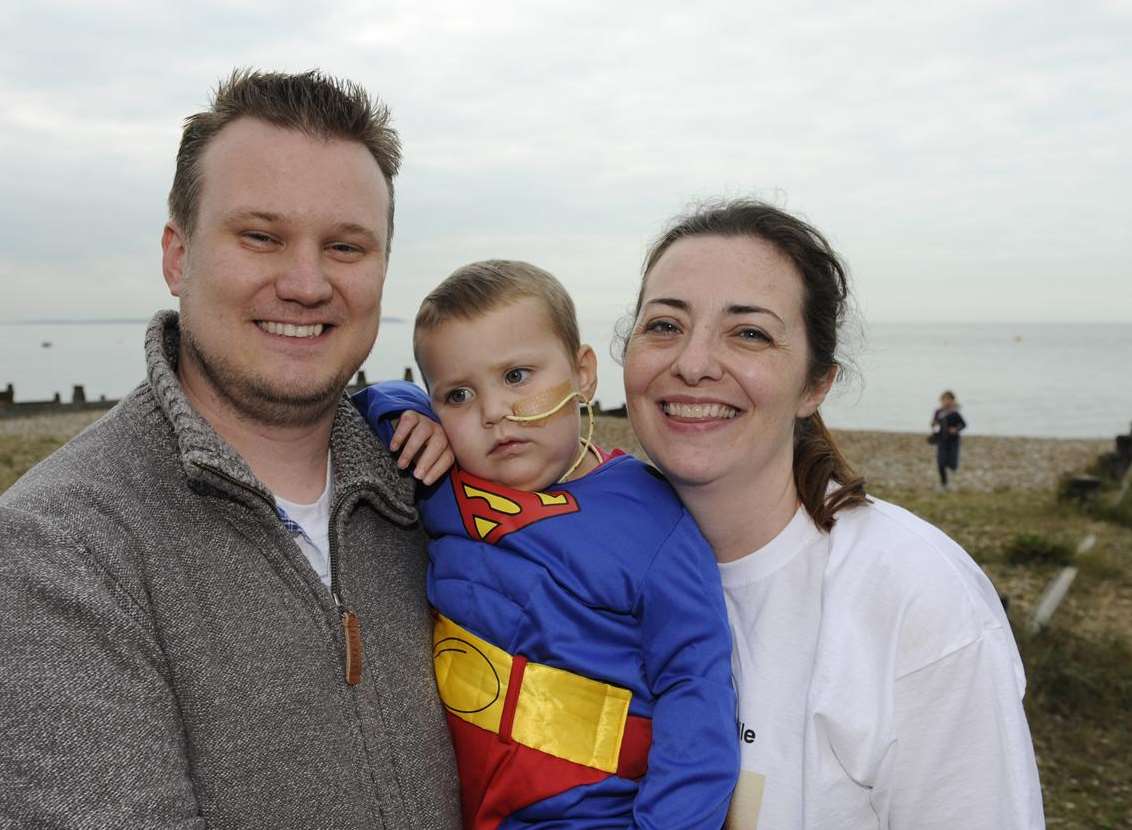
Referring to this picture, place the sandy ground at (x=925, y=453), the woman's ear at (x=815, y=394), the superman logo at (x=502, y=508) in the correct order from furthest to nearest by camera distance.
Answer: the sandy ground at (x=925, y=453), the woman's ear at (x=815, y=394), the superman logo at (x=502, y=508)

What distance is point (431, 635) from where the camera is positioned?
2.64m

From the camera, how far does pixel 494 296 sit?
113 inches

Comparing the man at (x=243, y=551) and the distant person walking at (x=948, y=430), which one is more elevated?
the man at (x=243, y=551)

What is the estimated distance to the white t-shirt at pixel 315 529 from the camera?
8.23 ft

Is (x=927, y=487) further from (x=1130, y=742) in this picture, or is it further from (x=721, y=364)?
(x=721, y=364)

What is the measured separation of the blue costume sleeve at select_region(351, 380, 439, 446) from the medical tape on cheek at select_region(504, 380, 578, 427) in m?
0.38

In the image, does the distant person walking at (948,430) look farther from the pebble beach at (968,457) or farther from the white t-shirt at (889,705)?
the white t-shirt at (889,705)

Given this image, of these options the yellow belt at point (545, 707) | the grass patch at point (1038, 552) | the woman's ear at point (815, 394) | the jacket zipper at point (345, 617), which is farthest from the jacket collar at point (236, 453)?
the grass patch at point (1038, 552)

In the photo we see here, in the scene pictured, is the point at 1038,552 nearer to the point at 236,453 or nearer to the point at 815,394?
the point at 815,394

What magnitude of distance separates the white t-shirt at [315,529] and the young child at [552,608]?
0.30 m

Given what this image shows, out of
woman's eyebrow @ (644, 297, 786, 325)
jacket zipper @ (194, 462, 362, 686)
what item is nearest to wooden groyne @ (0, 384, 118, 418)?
jacket zipper @ (194, 462, 362, 686)

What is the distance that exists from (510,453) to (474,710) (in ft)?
2.57

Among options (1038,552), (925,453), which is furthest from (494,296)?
(925,453)

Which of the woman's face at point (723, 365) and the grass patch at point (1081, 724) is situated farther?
the grass patch at point (1081, 724)
